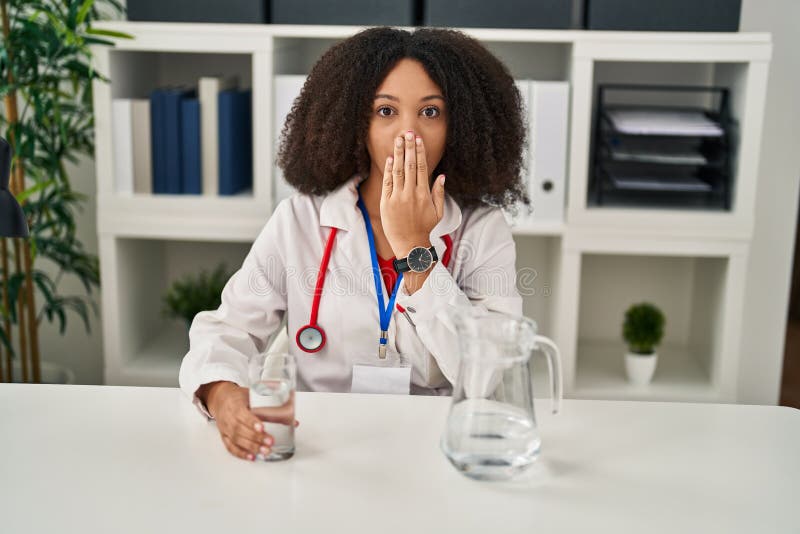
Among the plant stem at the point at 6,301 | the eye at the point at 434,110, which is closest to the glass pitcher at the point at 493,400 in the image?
the eye at the point at 434,110

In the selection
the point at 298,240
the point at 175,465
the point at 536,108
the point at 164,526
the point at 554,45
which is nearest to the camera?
the point at 164,526

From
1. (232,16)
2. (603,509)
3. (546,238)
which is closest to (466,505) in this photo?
(603,509)

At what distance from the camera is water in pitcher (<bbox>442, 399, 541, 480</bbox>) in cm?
107

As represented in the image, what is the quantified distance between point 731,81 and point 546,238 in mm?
695

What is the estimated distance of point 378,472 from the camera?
3.57 ft

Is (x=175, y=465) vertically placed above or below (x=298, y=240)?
below

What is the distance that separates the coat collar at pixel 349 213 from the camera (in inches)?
62.5

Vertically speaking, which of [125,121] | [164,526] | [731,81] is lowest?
[164,526]

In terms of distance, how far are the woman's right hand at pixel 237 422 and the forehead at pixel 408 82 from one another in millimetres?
552

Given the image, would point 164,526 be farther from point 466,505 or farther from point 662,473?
point 662,473

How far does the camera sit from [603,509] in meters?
1.01

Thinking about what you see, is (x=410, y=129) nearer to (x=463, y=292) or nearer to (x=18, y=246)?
(x=463, y=292)

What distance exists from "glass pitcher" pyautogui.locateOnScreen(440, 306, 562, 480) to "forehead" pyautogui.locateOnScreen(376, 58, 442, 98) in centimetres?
55

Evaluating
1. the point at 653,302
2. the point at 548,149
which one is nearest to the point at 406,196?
the point at 548,149
